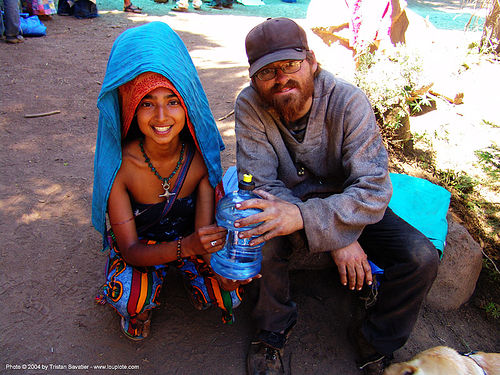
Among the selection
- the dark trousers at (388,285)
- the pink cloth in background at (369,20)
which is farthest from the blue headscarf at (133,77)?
the pink cloth in background at (369,20)

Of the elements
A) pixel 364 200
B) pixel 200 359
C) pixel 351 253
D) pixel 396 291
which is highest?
pixel 364 200

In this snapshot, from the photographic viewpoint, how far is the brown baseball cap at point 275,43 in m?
2.29

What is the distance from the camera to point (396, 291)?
2.24 metres

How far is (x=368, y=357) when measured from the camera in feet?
7.89

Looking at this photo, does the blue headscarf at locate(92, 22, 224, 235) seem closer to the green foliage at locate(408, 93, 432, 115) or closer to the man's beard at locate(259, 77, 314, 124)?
the man's beard at locate(259, 77, 314, 124)

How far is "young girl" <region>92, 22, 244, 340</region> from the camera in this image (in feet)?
A: 6.99

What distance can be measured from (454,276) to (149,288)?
7.39ft

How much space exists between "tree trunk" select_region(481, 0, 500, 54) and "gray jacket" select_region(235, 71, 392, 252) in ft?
15.3

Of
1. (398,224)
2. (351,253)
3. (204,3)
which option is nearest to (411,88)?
(398,224)

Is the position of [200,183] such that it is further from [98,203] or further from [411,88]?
[411,88]

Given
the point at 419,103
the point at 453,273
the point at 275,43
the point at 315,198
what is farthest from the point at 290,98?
the point at 419,103

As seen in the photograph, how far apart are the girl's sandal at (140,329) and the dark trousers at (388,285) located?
28.3 inches

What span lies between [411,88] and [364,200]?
11.6 ft

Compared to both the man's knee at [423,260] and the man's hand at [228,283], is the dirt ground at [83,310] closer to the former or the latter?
the man's hand at [228,283]
